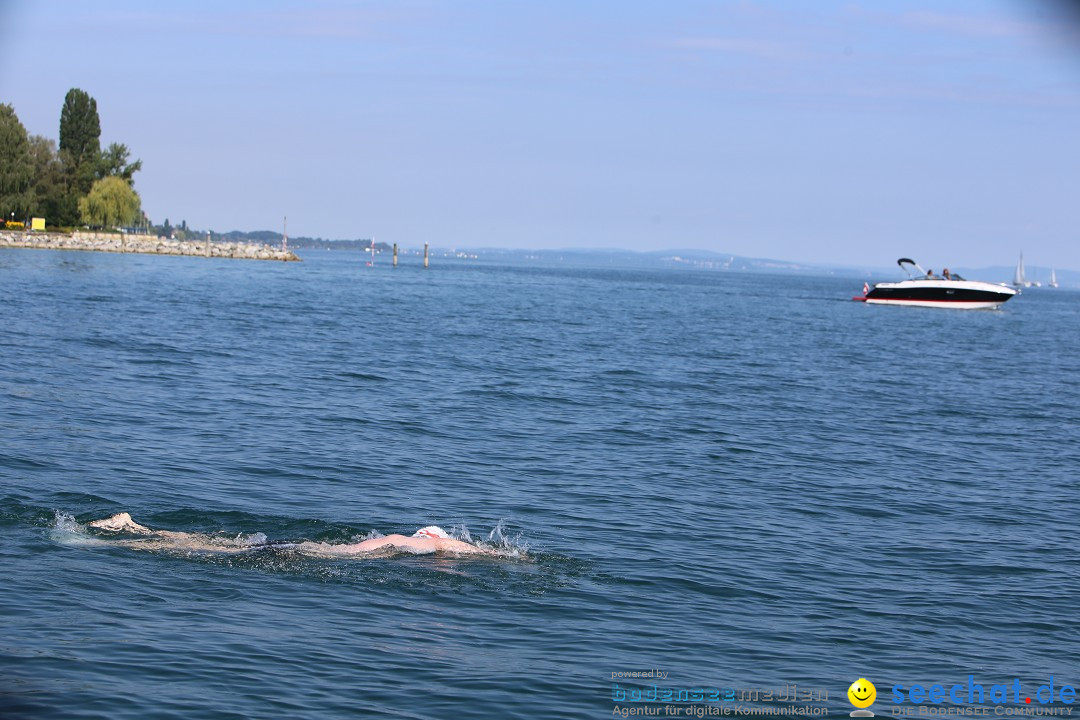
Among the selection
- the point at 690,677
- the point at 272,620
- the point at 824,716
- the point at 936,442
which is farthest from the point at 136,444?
the point at 936,442

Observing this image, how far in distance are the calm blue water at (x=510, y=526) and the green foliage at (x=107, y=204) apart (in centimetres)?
9866

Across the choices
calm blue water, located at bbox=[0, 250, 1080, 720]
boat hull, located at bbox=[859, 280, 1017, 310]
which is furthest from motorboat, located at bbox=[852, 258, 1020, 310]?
calm blue water, located at bbox=[0, 250, 1080, 720]

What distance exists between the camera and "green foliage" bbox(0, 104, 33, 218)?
122562 millimetres

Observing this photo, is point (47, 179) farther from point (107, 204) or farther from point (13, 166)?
point (13, 166)

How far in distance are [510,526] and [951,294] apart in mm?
93257

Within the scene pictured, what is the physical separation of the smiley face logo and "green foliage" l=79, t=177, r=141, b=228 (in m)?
136

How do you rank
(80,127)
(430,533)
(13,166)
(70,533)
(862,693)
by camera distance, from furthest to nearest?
1. (80,127)
2. (13,166)
3. (70,533)
4. (430,533)
5. (862,693)

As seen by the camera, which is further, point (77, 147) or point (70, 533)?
point (77, 147)

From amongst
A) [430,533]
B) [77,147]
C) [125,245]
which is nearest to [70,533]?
[430,533]

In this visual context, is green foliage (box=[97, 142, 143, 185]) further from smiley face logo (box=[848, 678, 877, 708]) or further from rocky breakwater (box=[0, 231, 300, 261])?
smiley face logo (box=[848, 678, 877, 708])

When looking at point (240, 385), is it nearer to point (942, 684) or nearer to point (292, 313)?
point (942, 684)

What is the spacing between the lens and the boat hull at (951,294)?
334 ft

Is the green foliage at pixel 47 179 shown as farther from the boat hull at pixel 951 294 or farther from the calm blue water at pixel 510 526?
the calm blue water at pixel 510 526

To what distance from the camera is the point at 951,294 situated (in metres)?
102
